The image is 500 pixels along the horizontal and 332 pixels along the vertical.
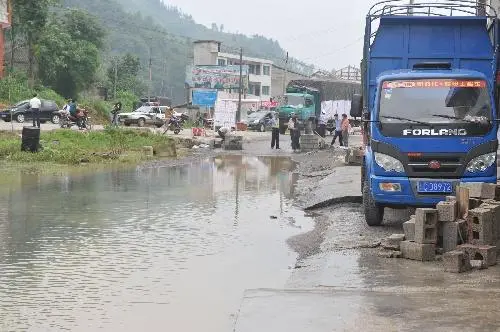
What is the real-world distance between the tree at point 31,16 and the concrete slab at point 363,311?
44773mm

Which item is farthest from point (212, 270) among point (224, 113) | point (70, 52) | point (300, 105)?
point (70, 52)

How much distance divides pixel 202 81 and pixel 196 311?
195 ft

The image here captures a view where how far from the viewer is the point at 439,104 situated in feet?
33.2

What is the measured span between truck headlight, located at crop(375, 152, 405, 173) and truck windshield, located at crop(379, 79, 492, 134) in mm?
393

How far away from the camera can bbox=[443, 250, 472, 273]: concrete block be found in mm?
7453

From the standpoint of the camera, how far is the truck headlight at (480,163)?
991cm

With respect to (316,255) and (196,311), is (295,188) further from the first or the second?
(196,311)

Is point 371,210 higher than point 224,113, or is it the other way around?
point 224,113

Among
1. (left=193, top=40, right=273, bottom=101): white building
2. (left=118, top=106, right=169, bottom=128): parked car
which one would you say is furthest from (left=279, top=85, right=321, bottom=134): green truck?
(left=193, top=40, right=273, bottom=101): white building

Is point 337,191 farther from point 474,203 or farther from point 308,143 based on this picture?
point 308,143

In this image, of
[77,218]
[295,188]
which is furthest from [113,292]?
[295,188]

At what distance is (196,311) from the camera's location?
666cm

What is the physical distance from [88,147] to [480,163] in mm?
17459

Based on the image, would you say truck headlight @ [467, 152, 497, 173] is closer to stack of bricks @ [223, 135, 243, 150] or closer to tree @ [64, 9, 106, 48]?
stack of bricks @ [223, 135, 243, 150]
